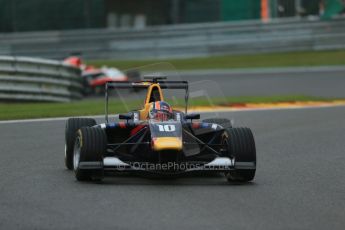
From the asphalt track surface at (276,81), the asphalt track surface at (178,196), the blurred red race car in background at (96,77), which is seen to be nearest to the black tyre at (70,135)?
the asphalt track surface at (178,196)

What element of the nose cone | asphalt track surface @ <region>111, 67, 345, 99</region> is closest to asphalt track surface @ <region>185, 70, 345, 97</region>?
asphalt track surface @ <region>111, 67, 345, 99</region>

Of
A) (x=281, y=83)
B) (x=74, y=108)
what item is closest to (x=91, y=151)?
(x=74, y=108)

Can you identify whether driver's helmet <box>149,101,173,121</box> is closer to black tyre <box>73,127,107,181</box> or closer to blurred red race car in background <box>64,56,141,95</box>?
black tyre <box>73,127,107,181</box>

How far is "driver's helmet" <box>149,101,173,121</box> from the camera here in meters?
9.65

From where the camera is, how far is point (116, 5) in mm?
32250

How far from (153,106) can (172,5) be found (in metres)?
22.8

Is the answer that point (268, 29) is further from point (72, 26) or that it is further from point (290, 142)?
point (290, 142)

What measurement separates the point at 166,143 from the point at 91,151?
2.39 feet

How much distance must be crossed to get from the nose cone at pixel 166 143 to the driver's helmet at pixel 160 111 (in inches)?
26.0

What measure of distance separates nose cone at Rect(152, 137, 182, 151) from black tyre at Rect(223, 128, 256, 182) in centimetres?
62

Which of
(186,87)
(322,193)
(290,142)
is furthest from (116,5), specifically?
(322,193)

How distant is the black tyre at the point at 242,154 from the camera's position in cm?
926

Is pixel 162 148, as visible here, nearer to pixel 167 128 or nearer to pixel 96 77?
pixel 167 128

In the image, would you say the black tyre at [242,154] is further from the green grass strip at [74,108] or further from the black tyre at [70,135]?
the green grass strip at [74,108]
